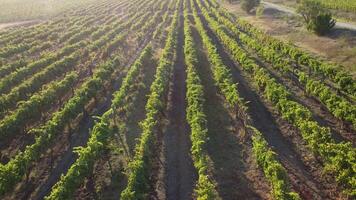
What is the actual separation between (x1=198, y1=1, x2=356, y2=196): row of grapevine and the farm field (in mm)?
74

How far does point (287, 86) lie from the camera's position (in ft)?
113

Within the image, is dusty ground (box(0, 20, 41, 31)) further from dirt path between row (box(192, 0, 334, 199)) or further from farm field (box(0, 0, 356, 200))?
dirt path between row (box(192, 0, 334, 199))

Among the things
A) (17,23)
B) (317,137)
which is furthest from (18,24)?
(317,137)

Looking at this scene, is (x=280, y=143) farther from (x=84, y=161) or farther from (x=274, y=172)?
(x=84, y=161)

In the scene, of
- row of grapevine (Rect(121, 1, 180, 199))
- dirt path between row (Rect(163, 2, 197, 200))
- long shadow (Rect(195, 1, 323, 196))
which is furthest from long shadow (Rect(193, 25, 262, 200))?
row of grapevine (Rect(121, 1, 180, 199))

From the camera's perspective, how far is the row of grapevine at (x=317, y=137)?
780 inches

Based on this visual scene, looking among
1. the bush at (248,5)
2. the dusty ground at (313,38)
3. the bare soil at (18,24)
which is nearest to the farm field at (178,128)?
the dusty ground at (313,38)

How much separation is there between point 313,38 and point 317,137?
98.4 feet

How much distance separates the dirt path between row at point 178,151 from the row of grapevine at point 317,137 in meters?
6.96

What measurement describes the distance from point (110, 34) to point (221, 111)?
3033cm

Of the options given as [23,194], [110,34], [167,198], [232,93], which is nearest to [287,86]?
[232,93]

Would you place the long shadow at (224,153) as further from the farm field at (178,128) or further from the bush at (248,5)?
the bush at (248,5)

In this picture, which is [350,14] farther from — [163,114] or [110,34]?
[163,114]

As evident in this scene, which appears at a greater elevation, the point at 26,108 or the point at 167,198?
the point at 26,108
